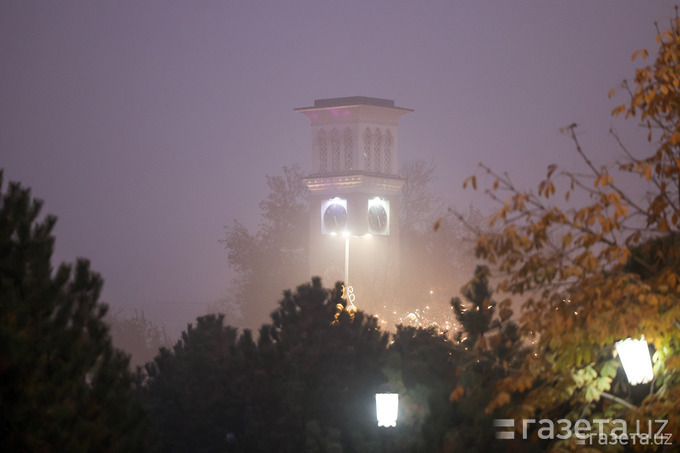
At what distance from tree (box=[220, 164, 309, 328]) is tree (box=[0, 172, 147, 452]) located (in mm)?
53222

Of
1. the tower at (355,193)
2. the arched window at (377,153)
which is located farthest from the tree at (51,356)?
the arched window at (377,153)

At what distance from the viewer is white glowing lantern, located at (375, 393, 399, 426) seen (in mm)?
13633

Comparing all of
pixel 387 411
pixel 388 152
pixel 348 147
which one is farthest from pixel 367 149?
pixel 387 411

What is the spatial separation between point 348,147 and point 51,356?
48.5m

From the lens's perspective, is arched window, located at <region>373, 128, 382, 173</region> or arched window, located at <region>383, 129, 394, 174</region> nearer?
arched window, located at <region>373, 128, 382, 173</region>

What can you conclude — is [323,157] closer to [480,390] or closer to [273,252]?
[273,252]

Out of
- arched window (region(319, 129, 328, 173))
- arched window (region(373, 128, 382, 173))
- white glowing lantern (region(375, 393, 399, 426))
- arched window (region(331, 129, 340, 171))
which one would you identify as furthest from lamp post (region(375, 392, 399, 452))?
arched window (region(373, 128, 382, 173))

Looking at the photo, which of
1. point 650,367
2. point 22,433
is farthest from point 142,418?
point 650,367

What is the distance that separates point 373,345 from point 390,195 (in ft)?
142

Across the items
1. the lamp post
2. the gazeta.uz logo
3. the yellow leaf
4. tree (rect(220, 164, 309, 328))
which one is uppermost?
tree (rect(220, 164, 309, 328))

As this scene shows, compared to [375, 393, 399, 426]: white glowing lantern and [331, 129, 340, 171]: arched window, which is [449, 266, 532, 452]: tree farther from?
[331, 129, 340, 171]: arched window

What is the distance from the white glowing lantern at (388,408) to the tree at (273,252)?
50070 millimetres

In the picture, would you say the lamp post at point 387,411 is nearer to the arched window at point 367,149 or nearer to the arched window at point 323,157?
the arched window at point 367,149

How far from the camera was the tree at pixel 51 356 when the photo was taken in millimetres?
9500
